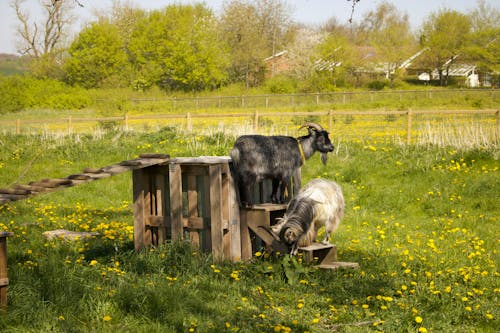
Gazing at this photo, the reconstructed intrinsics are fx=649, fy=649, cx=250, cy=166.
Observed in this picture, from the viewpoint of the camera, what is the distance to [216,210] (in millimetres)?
8109

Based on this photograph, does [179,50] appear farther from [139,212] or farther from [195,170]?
[195,170]

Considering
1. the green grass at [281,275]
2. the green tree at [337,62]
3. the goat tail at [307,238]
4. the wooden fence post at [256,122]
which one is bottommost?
the green grass at [281,275]

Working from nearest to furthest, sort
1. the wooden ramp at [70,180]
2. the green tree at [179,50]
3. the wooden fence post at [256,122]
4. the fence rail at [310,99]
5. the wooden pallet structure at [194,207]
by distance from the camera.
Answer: the wooden ramp at [70,180] → the wooden pallet structure at [194,207] → the wooden fence post at [256,122] → the fence rail at [310,99] → the green tree at [179,50]

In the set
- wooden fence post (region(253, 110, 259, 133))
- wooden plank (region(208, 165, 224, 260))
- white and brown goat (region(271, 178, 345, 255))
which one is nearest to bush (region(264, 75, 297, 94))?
wooden fence post (region(253, 110, 259, 133))

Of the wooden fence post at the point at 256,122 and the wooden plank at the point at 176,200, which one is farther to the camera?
the wooden fence post at the point at 256,122

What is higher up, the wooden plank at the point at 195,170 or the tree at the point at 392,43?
the tree at the point at 392,43

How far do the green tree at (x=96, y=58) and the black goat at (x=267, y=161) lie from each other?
62.4 m

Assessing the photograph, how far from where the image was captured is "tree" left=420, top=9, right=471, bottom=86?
68500 millimetres

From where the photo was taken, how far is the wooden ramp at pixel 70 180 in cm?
645

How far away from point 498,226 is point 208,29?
2335 inches

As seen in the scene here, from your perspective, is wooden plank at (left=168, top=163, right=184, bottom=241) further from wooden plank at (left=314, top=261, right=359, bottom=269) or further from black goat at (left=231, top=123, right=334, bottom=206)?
wooden plank at (left=314, top=261, right=359, bottom=269)

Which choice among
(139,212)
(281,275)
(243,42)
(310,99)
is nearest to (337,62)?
(243,42)

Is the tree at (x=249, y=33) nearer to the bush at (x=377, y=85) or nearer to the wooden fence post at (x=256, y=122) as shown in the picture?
the bush at (x=377, y=85)

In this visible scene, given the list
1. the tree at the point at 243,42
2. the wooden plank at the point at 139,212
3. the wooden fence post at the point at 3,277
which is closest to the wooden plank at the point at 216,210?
the wooden plank at the point at 139,212
